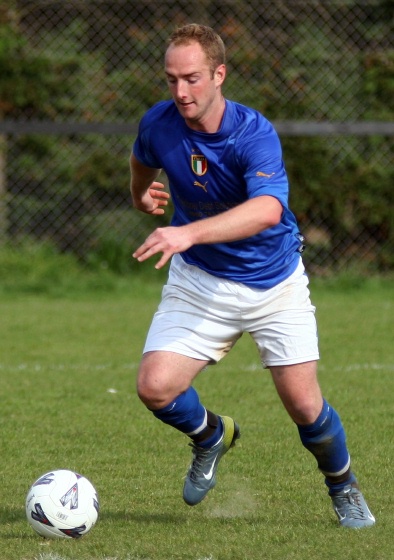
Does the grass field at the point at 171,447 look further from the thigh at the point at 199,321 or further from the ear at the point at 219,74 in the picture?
the ear at the point at 219,74

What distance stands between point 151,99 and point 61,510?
Answer: 8.05 metres

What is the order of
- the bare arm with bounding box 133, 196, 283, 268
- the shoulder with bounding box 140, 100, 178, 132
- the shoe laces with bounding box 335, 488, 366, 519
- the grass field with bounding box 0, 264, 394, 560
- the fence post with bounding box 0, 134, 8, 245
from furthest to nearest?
1. the fence post with bounding box 0, 134, 8, 245
2. the shoulder with bounding box 140, 100, 178, 132
3. the shoe laces with bounding box 335, 488, 366, 519
4. the grass field with bounding box 0, 264, 394, 560
5. the bare arm with bounding box 133, 196, 283, 268

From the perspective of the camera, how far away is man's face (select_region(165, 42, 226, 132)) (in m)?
3.98

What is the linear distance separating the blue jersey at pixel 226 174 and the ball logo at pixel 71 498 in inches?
40.3

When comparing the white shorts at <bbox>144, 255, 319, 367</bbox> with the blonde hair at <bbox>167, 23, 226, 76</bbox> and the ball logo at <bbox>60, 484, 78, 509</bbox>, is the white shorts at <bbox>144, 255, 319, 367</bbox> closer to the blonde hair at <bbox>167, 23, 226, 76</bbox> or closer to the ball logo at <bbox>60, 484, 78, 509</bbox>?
the ball logo at <bbox>60, 484, 78, 509</bbox>

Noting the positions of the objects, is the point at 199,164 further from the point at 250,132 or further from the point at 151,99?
the point at 151,99

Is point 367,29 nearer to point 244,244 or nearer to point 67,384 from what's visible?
point 67,384

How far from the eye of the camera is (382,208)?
38.3 ft

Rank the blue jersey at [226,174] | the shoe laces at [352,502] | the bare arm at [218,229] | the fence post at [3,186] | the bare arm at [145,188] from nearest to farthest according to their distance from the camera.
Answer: the bare arm at [218,229]
the blue jersey at [226,174]
the shoe laces at [352,502]
the bare arm at [145,188]
the fence post at [3,186]

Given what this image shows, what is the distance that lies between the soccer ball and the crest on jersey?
4.24ft

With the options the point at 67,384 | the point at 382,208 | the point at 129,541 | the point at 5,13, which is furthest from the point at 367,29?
the point at 129,541

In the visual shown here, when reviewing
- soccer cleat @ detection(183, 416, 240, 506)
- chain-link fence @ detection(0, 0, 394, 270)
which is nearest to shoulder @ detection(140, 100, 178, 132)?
soccer cleat @ detection(183, 416, 240, 506)

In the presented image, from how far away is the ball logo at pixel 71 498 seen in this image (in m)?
3.98

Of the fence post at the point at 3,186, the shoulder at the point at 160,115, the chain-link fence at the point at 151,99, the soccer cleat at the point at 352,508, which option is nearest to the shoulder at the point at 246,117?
the shoulder at the point at 160,115
